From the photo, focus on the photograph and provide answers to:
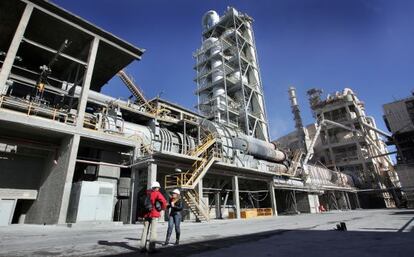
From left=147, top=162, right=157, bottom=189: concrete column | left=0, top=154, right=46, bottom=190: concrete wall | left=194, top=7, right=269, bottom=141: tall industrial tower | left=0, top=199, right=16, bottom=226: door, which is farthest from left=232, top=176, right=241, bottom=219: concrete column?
left=194, top=7, right=269, bottom=141: tall industrial tower

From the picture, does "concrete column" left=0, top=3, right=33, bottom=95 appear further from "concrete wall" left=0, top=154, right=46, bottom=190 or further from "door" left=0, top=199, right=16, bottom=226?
"door" left=0, top=199, right=16, bottom=226

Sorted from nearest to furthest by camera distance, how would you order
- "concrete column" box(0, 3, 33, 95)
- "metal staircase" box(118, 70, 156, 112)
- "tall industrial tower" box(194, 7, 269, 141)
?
"concrete column" box(0, 3, 33, 95), "metal staircase" box(118, 70, 156, 112), "tall industrial tower" box(194, 7, 269, 141)

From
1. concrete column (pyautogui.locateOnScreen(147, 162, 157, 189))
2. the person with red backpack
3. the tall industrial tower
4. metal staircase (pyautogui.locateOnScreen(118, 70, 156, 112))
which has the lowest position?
the person with red backpack

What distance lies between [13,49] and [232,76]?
3459cm

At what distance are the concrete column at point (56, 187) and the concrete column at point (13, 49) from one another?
4.61 meters

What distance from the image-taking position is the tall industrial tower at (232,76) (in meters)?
41.6

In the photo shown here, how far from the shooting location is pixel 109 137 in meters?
16.6

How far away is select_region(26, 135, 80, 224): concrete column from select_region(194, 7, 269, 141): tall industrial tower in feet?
84.9

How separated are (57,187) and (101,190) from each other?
261 cm

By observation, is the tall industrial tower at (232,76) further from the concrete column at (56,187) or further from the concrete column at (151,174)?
the concrete column at (56,187)

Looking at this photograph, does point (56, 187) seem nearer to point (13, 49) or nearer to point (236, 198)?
point (13, 49)

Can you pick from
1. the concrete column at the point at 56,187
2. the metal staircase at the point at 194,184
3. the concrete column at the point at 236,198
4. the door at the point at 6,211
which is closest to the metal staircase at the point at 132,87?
the metal staircase at the point at 194,184

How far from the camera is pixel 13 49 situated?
15.0 m

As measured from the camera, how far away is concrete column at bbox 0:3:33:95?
45.7ft
